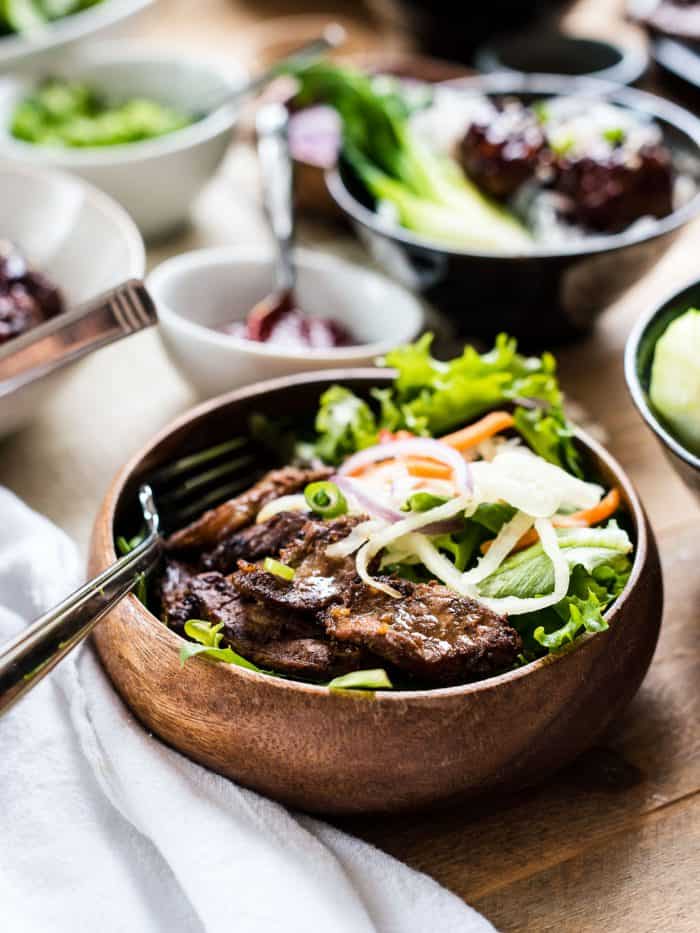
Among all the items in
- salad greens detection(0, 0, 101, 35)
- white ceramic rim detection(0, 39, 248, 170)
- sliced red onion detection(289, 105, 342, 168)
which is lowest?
sliced red onion detection(289, 105, 342, 168)

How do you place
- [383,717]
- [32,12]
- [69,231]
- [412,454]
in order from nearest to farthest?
[383,717] → [412,454] → [69,231] → [32,12]

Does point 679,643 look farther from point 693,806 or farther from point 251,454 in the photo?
point 251,454

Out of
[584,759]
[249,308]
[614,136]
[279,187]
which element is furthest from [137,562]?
[614,136]

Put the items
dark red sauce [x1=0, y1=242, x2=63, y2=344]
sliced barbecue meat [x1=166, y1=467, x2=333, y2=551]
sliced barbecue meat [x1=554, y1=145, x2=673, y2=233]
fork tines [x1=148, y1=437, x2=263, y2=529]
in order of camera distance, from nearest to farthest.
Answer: sliced barbecue meat [x1=166, y1=467, x2=333, y2=551], fork tines [x1=148, y1=437, x2=263, y2=529], dark red sauce [x1=0, y1=242, x2=63, y2=344], sliced barbecue meat [x1=554, y1=145, x2=673, y2=233]

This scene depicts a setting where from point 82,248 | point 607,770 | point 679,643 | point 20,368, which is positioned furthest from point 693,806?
point 82,248

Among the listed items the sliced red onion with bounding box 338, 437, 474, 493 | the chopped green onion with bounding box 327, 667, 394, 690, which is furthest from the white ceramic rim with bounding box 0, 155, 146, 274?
the chopped green onion with bounding box 327, 667, 394, 690

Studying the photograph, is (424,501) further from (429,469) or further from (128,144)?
(128,144)

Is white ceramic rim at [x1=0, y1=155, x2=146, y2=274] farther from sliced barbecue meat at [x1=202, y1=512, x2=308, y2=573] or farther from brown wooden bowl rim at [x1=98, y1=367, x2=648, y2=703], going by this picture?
sliced barbecue meat at [x1=202, y1=512, x2=308, y2=573]
